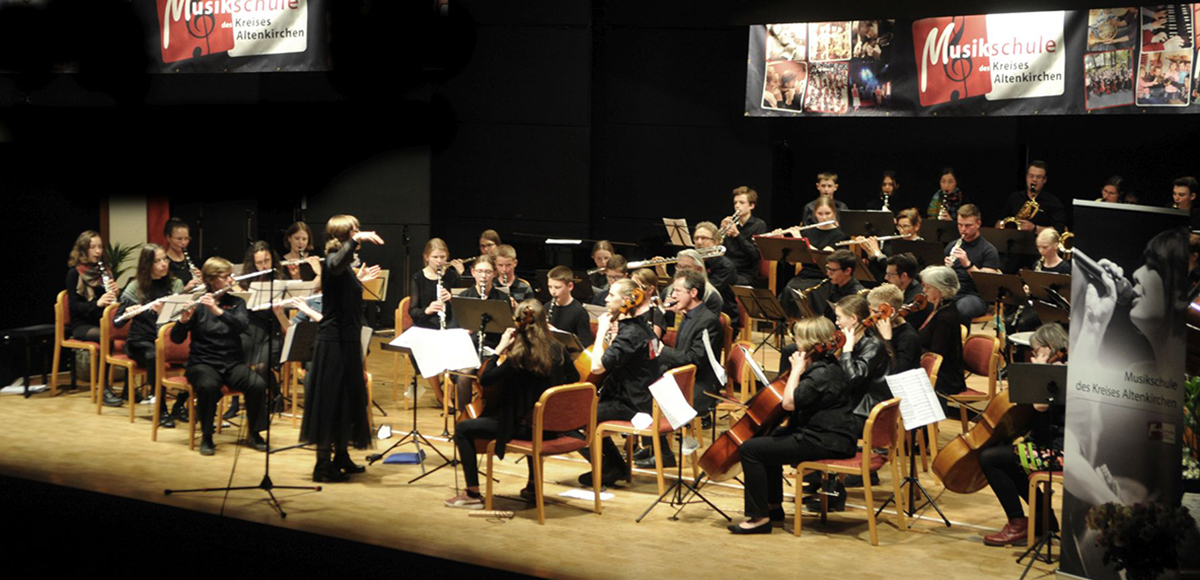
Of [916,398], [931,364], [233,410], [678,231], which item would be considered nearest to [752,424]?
[916,398]

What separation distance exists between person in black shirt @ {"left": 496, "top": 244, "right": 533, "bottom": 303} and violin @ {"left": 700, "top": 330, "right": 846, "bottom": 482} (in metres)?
2.25

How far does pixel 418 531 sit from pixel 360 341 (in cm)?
114

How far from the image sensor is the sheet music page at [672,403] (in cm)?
503

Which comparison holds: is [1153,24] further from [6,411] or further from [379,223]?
[6,411]

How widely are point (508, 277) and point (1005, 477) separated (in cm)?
345

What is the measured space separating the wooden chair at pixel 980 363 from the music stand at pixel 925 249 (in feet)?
5.15

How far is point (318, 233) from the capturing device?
1010 cm

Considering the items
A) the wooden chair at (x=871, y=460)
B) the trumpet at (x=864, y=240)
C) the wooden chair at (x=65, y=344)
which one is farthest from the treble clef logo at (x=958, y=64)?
the wooden chair at (x=65, y=344)

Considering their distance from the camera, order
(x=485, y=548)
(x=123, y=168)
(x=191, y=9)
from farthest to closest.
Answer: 1. (x=485, y=548)
2. (x=191, y=9)
3. (x=123, y=168)

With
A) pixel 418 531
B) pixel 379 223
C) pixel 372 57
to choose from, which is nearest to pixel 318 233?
pixel 379 223

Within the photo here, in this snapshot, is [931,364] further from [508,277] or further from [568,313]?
[508,277]

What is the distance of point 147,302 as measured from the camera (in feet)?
23.9

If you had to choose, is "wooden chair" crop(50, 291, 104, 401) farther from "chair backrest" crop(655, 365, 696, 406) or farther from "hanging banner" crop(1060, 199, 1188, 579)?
"hanging banner" crop(1060, 199, 1188, 579)

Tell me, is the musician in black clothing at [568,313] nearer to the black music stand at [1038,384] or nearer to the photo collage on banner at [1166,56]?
the black music stand at [1038,384]
